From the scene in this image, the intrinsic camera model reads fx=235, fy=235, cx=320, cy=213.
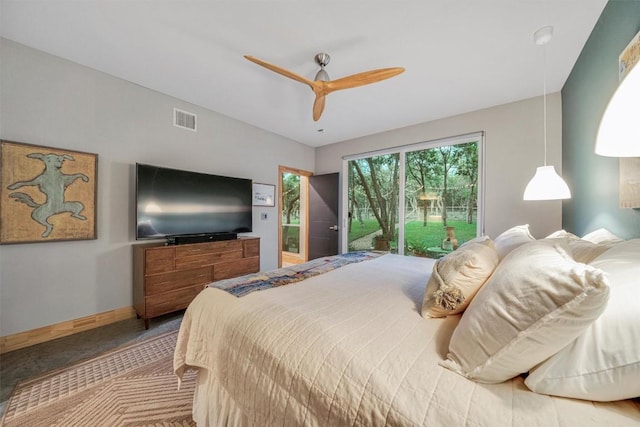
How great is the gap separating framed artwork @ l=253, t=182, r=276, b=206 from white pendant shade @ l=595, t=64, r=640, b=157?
3855 millimetres

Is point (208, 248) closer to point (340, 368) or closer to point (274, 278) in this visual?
point (274, 278)

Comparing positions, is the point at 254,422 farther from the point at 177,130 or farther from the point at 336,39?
the point at 177,130

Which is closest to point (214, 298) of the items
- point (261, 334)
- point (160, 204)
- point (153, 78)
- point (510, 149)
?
point (261, 334)

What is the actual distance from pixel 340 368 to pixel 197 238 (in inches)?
106

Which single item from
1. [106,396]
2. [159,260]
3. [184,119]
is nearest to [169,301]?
[159,260]

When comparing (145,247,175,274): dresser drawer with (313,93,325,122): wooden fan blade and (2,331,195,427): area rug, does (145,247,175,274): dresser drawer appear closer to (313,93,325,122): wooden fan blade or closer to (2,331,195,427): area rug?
(2,331,195,427): area rug

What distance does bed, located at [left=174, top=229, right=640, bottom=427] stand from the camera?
577 mm

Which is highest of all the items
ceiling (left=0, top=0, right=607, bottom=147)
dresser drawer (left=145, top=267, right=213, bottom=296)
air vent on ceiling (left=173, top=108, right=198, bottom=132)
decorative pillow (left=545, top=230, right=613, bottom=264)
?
ceiling (left=0, top=0, right=607, bottom=147)

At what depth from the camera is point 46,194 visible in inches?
86.1

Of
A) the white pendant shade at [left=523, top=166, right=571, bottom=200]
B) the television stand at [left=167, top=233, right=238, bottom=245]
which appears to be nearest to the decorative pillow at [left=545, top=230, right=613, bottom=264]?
the white pendant shade at [left=523, top=166, right=571, bottom=200]

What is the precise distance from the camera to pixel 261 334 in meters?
1.00

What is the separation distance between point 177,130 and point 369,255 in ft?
9.61

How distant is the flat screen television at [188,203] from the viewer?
265 cm

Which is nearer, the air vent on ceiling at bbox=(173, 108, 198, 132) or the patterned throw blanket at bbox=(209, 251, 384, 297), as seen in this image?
the patterned throw blanket at bbox=(209, 251, 384, 297)
